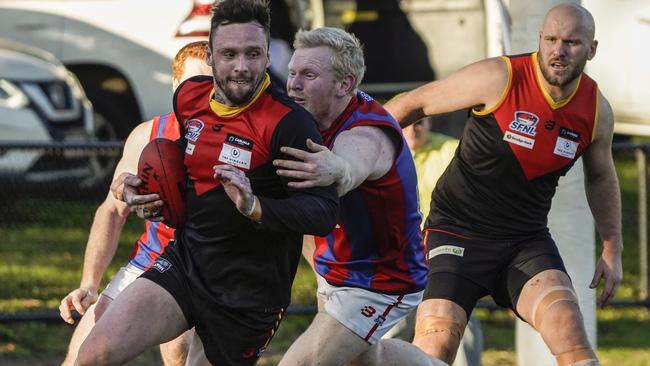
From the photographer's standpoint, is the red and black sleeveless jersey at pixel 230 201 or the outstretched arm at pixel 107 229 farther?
the outstretched arm at pixel 107 229

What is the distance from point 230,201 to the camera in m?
5.62

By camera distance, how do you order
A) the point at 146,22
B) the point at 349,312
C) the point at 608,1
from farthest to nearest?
the point at 608,1 → the point at 146,22 → the point at 349,312

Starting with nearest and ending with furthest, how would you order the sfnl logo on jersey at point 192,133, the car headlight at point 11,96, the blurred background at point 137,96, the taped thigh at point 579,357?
the sfnl logo on jersey at point 192,133, the taped thigh at point 579,357, the blurred background at point 137,96, the car headlight at point 11,96

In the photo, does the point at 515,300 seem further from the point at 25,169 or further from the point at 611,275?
the point at 25,169

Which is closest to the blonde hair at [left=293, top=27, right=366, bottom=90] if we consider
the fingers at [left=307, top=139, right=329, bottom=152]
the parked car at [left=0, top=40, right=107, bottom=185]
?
the fingers at [left=307, top=139, right=329, bottom=152]

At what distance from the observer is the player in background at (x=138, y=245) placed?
651 cm

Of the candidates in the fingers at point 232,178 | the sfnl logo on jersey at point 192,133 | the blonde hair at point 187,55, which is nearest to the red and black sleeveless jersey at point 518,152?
the blonde hair at point 187,55

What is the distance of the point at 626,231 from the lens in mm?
10969

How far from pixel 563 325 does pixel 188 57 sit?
2.11 m

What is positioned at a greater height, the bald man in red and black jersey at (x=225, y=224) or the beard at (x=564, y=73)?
the beard at (x=564, y=73)

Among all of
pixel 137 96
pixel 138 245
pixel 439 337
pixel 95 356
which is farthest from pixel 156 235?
pixel 137 96

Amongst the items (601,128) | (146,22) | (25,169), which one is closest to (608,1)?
(146,22)

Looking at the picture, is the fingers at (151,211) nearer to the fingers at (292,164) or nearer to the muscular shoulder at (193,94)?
→ the muscular shoulder at (193,94)

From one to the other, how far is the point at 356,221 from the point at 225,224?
2.04 ft
